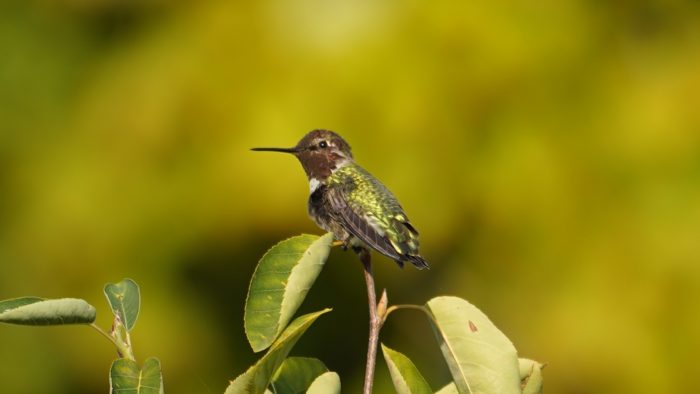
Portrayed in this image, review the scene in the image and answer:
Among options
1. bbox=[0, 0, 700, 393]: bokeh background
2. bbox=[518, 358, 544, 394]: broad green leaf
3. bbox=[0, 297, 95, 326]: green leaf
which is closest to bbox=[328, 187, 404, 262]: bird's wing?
bbox=[518, 358, 544, 394]: broad green leaf

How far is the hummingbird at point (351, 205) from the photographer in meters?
1.84

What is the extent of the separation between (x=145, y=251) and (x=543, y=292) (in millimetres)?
1902

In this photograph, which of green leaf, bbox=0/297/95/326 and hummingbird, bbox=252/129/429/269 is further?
hummingbird, bbox=252/129/429/269

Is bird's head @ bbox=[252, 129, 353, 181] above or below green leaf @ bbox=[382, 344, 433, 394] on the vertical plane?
above

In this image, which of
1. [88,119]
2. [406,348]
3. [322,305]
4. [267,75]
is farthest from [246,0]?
[406,348]

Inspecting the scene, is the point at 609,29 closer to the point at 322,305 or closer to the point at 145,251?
the point at 322,305

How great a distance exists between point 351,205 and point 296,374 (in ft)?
1.26

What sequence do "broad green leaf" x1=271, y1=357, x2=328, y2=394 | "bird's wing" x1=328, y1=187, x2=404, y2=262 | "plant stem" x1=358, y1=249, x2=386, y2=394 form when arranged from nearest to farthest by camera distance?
"plant stem" x1=358, y1=249, x2=386, y2=394 → "broad green leaf" x1=271, y1=357, x2=328, y2=394 → "bird's wing" x1=328, y1=187, x2=404, y2=262

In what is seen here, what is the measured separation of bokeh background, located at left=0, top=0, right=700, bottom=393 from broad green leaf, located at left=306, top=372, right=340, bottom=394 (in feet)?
11.1

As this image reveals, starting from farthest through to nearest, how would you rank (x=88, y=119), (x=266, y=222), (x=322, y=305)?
(x=88, y=119)
(x=322, y=305)
(x=266, y=222)

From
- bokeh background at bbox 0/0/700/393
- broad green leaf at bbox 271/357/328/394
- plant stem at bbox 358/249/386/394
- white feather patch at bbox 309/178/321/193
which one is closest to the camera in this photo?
plant stem at bbox 358/249/386/394

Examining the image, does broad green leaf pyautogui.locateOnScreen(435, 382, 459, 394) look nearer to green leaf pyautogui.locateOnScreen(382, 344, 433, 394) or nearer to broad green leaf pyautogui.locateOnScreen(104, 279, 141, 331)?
green leaf pyautogui.locateOnScreen(382, 344, 433, 394)

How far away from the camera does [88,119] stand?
5.71m

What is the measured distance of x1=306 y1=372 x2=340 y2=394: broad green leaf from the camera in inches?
58.6
